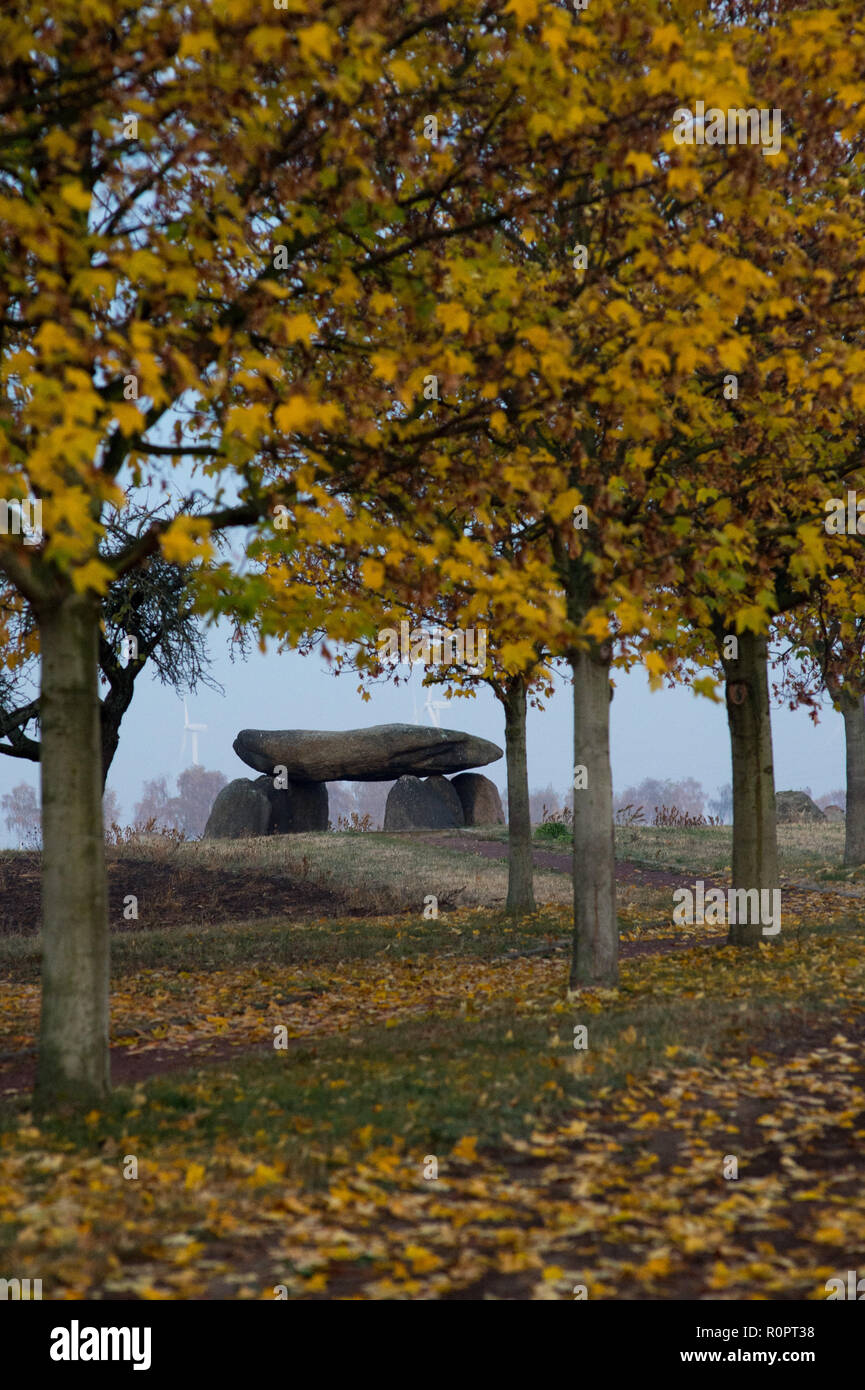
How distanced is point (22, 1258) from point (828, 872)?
2217 cm

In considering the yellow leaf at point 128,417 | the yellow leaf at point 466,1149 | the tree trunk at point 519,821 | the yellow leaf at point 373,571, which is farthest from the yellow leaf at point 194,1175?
the tree trunk at point 519,821

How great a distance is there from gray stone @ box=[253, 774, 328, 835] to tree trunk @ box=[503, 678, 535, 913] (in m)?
18.1

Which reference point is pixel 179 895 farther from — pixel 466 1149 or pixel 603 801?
pixel 466 1149

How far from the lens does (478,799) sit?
39.7 m

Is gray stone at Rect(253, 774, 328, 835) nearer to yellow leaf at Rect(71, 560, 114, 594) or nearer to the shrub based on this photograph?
the shrub

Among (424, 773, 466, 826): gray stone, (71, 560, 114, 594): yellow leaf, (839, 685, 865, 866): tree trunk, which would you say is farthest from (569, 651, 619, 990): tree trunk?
(424, 773, 466, 826): gray stone

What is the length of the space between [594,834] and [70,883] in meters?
5.82

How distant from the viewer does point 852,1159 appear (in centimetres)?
649

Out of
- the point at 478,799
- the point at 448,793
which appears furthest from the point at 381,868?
the point at 478,799

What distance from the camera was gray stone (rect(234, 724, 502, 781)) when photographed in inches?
1445

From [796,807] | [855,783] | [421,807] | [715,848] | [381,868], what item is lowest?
[381,868]

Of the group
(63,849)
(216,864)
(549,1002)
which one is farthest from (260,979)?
(216,864)

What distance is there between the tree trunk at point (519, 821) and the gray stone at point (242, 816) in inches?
692
